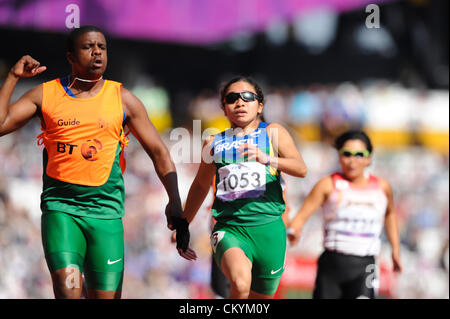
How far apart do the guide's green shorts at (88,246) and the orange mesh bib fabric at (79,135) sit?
0.27 m

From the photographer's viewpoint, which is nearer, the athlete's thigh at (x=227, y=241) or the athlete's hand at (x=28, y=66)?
the athlete's hand at (x=28, y=66)

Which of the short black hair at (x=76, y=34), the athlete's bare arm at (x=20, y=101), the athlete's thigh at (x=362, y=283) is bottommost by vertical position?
the athlete's thigh at (x=362, y=283)

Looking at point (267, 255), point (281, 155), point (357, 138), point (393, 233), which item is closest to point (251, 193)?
point (281, 155)

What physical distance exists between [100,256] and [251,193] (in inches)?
48.4

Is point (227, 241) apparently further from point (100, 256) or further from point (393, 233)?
point (393, 233)

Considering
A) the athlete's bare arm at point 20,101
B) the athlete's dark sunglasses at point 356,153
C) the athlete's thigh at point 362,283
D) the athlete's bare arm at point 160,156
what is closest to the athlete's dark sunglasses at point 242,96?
the athlete's bare arm at point 160,156

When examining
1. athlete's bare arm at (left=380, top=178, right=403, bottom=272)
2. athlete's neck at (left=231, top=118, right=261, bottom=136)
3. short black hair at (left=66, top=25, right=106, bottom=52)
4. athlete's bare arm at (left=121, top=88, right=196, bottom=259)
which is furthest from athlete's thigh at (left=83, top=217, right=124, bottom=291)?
athlete's bare arm at (left=380, top=178, right=403, bottom=272)

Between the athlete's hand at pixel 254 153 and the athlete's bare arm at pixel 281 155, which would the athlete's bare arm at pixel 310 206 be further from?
the athlete's hand at pixel 254 153

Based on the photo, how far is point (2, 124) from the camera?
4012mm

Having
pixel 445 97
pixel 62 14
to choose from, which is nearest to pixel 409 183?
pixel 445 97

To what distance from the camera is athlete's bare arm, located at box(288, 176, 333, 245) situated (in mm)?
6129

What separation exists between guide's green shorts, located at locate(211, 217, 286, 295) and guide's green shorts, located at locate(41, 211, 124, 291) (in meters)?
0.82

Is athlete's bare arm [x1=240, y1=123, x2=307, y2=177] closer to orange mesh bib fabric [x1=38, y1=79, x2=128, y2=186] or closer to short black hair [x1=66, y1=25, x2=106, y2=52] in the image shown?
orange mesh bib fabric [x1=38, y1=79, x2=128, y2=186]

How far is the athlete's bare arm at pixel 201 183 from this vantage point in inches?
192
